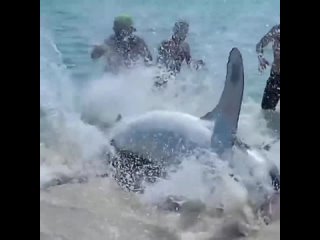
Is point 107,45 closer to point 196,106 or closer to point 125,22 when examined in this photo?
point 125,22

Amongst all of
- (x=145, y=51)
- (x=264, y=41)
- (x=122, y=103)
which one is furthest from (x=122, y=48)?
(x=264, y=41)

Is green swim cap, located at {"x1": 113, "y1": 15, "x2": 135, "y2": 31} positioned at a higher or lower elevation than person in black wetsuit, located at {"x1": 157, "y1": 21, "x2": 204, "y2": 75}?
higher

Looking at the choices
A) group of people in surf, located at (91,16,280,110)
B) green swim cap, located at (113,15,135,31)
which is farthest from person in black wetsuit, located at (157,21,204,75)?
green swim cap, located at (113,15,135,31)

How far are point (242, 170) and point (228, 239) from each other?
0.71 feet

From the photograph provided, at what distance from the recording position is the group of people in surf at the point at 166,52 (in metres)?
2.72

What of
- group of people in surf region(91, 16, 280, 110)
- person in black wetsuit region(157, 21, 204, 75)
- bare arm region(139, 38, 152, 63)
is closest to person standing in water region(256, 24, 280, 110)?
group of people in surf region(91, 16, 280, 110)

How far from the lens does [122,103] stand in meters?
2.75

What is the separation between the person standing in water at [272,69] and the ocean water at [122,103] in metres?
0.02

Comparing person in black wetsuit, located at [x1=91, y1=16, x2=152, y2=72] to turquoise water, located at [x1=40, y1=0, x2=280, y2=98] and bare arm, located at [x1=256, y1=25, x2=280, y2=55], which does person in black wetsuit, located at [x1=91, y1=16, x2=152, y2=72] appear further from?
bare arm, located at [x1=256, y1=25, x2=280, y2=55]

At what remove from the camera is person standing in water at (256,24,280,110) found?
8.90 ft

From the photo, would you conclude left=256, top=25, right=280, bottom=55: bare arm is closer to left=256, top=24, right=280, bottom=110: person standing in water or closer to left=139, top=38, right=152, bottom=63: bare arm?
left=256, top=24, right=280, bottom=110: person standing in water

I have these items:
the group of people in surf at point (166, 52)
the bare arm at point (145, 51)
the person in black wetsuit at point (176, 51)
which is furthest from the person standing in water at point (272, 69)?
the bare arm at point (145, 51)

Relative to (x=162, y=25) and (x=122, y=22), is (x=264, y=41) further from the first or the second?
(x=122, y=22)
